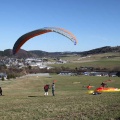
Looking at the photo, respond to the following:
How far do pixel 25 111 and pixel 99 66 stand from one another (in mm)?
135506

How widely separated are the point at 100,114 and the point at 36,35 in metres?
11.2

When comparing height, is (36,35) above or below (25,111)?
above

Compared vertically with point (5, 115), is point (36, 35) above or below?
above

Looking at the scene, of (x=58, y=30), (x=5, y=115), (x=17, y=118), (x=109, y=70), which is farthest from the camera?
(x=109, y=70)

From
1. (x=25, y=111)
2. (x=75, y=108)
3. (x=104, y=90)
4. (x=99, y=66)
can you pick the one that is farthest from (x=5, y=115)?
(x=99, y=66)

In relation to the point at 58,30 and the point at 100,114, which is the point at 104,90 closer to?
the point at 58,30

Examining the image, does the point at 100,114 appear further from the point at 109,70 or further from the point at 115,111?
the point at 109,70

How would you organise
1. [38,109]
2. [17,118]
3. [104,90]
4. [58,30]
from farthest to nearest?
[104,90] < [58,30] < [38,109] < [17,118]

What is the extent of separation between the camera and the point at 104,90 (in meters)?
29.9

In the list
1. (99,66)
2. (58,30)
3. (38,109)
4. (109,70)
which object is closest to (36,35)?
(58,30)

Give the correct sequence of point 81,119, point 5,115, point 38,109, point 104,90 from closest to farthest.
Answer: point 81,119 < point 5,115 < point 38,109 < point 104,90

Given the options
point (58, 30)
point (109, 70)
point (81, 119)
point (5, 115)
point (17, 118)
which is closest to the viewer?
point (81, 119)

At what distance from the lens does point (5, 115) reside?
16.8 m

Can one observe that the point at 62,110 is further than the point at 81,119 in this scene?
Yes
